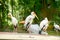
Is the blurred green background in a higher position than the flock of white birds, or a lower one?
higher

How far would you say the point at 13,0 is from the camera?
155 inches

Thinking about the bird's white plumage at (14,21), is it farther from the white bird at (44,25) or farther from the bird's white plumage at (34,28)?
the white bird at (44,25)

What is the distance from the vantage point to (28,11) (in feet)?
12.7

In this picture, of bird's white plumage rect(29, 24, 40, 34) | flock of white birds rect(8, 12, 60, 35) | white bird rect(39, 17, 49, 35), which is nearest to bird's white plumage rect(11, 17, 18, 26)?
flock of white birds rect(8, 12, 60, 35)

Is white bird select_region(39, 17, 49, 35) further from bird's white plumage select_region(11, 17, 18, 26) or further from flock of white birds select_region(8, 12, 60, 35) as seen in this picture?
bird's white plumage select_region(11, 17, 18, 26)

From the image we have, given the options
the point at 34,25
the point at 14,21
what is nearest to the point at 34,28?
the point at 34,25

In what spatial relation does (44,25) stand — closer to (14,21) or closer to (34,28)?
(34,28)

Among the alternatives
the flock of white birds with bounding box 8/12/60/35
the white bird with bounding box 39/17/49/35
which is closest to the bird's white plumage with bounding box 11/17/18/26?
the flock of white birds with bounding box 8/12/60/35

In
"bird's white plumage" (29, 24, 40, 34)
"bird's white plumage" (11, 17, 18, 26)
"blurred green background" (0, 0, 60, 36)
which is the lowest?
"bird's white plumage" (29, 24, 40, 34)

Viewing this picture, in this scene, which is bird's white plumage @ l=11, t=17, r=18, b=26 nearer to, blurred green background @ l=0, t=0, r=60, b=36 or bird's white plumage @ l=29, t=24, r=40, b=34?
blurred green background @ l=0, t=0, r=60, b=36

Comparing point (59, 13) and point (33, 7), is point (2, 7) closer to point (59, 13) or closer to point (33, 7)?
point (33, 7)

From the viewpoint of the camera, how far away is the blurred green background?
3.81m

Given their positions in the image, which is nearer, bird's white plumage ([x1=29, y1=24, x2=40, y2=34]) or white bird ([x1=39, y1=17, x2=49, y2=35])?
white bird ([x1=39, y1=17, x2=49, y2=35])

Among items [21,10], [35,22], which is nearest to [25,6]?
[21,10]
